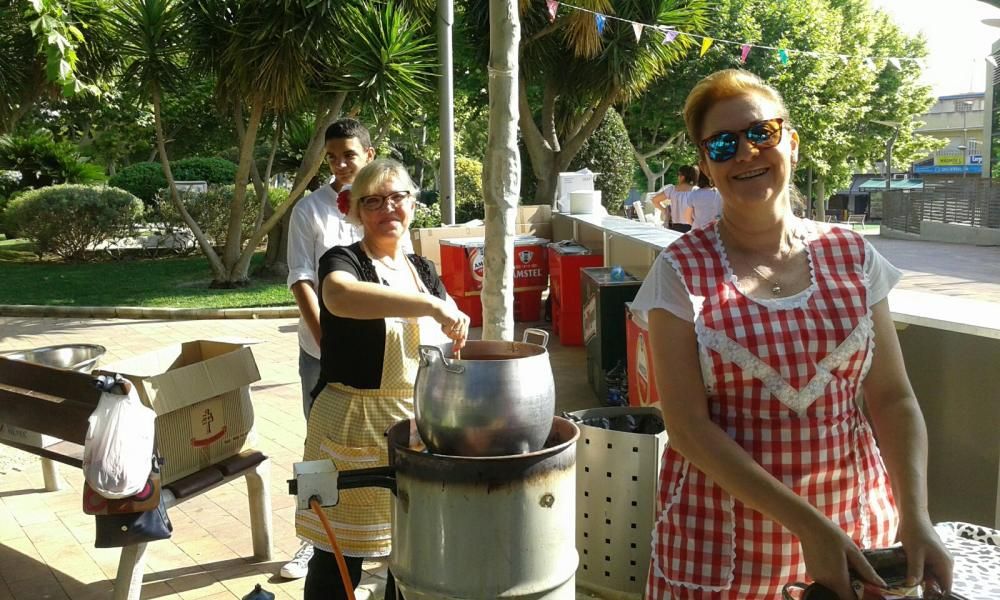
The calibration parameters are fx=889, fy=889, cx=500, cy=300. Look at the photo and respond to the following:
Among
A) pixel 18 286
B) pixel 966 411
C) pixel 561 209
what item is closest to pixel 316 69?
pixel 561 209

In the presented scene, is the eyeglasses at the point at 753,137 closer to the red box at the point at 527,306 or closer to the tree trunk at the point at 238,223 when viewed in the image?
the red box at the point at 527,306

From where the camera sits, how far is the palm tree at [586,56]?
1711 centimetres

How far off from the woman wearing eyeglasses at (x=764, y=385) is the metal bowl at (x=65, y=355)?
345 cm

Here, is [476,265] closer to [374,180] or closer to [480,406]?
[374,180]

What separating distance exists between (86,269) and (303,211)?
14.8 meters

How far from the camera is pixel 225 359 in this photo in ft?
12.5

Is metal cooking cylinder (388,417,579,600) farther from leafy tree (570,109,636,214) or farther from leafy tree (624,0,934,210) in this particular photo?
leafy tree (624,0,934,210)

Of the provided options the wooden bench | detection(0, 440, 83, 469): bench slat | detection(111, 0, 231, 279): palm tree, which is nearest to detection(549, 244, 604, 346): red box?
the wooden bench

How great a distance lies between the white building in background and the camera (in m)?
65.0

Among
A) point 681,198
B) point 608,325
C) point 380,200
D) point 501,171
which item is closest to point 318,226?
point 501,171

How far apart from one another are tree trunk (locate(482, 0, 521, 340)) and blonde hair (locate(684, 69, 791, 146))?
1.54 m

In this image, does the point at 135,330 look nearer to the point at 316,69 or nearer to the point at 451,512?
the point at 316,69

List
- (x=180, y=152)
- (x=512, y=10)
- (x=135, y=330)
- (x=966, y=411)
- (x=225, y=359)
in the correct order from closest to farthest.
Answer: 1. (x=966, y=411)
2. (x=512, y=10)
3. (x=225, y=359)
4. (x=135, y=330)
5. (x=180, y=152)

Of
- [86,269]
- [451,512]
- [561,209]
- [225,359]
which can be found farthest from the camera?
[86,269]
